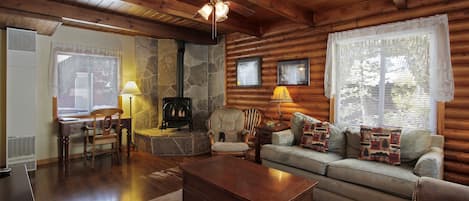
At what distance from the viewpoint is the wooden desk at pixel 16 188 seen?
1931 mm

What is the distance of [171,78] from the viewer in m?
5.93

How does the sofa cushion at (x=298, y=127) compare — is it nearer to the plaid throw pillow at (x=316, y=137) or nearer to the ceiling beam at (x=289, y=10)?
the plaid throw pillow at (x=316, y=137)

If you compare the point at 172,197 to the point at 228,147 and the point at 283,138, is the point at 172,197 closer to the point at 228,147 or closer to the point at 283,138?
the point at 228,147

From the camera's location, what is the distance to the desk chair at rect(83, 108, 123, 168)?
450 cm

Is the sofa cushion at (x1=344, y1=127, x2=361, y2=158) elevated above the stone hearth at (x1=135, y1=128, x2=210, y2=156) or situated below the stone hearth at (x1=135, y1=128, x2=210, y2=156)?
above

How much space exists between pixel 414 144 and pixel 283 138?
1.60 meters

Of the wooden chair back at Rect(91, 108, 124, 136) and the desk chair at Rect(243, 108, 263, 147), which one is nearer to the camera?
the wooden chair back at Rect(91, 108, 124, 136)

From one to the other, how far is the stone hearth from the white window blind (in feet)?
8.95

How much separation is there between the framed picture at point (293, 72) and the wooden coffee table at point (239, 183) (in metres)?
2.21

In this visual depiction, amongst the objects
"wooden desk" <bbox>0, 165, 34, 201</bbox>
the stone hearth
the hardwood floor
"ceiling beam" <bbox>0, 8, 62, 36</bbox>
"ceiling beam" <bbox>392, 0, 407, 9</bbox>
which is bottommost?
the hardwood floor

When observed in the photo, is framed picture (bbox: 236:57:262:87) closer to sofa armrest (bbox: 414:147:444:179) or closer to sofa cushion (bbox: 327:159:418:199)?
sofa cushion (bbox: 327:159:418:199)

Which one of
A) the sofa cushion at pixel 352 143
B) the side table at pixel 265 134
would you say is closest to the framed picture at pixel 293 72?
the side table at pixel 265 134

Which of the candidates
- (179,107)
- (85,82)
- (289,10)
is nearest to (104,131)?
(85,82)

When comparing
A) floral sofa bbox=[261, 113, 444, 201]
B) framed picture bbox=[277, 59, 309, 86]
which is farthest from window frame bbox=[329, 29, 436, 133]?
framed picture bbox=[277, 59, 309, 86]
